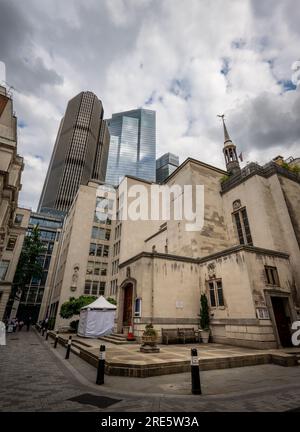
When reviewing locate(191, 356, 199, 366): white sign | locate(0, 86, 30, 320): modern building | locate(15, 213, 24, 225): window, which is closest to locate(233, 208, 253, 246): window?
locate(191, 356, 199, 366): white sign

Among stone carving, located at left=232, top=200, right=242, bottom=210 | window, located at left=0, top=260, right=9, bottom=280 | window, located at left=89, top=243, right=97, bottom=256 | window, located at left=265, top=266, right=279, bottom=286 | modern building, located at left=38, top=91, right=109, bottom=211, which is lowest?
window, located at left=265, top=266, right=279, bottom=286

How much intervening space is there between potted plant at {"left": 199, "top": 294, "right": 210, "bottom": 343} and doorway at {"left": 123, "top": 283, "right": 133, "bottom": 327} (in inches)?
204

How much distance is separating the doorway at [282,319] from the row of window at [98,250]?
113 ft

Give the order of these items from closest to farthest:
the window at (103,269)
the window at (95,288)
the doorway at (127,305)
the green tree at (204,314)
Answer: the green tree at (204,314) → the doorway at (127,305) → the window at (95,288) → the window at (103,269)

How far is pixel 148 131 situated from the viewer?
186m

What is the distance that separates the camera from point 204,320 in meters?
15.1

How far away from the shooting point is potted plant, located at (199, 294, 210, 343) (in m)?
14.8

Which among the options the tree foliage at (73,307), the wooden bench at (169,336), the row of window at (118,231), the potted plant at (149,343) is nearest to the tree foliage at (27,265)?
the tree foliage at (73,307)

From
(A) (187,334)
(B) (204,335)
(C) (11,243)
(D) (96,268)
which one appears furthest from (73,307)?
(B) (204,335)

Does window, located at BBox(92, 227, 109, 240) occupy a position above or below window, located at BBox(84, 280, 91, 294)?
above

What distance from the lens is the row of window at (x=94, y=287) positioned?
130 feet

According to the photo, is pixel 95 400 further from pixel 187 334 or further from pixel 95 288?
pixel 95 288

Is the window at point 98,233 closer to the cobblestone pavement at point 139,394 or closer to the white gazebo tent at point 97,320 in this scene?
the white gazebo tent at point 97,320

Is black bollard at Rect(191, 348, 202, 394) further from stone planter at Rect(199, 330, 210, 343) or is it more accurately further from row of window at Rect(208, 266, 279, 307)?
stone planter at Rect(199, 330, 210, 343)
